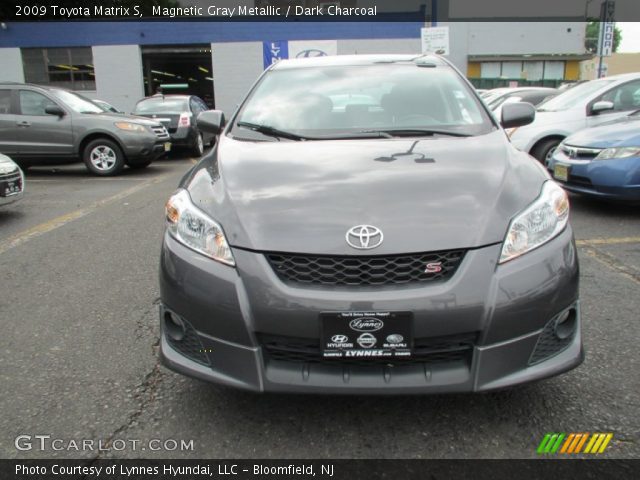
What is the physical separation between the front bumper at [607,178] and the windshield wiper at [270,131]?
12.8ft

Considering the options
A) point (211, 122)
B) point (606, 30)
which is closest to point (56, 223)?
point (211, 122)

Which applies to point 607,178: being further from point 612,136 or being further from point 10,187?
point 10,187

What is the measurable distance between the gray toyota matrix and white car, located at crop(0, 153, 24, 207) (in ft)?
14.2

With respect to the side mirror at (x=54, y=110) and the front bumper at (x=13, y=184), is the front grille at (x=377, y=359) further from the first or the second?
the side mirror at (x=54, y=110)

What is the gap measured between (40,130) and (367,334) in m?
9.41

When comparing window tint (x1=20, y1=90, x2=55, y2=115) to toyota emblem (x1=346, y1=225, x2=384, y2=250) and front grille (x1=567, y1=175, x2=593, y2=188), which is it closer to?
front grille (x1=567, y1=175, x2=593, y2=188)

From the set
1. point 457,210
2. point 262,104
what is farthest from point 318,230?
point 262,104

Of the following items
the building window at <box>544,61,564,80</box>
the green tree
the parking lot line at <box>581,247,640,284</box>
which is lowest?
the parking lot line at <box>581,247,640,284</box>

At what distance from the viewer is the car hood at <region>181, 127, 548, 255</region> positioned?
6.19 ft

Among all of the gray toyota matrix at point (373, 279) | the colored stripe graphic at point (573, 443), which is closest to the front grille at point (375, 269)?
the gray toyota matrix at point (373, 279)

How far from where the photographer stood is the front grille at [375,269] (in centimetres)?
184

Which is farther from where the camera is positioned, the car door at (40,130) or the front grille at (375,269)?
the car door at (40,130)

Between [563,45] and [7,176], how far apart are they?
97.2 ft

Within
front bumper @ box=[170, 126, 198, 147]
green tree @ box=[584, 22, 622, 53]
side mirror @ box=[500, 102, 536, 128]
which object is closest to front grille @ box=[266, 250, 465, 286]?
side mirror @ box=[500, 102, 536, 128]
